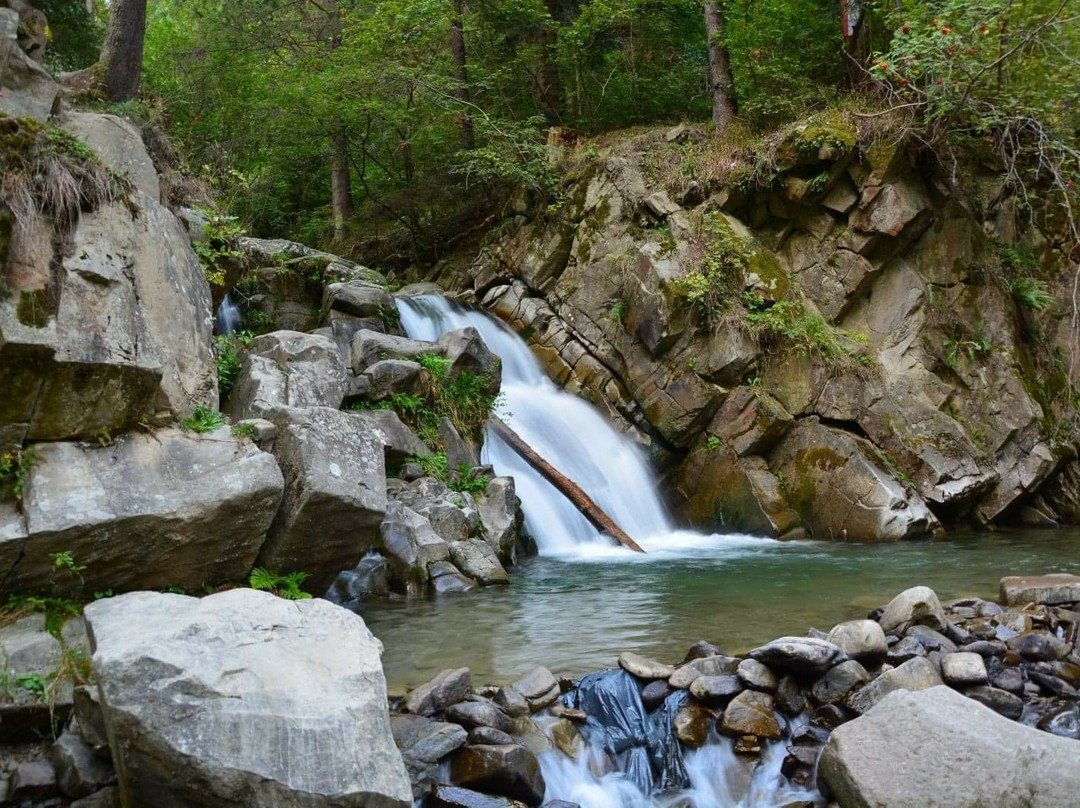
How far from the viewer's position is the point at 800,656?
5.26 metres

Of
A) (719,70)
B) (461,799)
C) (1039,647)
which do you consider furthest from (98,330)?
(719,70)

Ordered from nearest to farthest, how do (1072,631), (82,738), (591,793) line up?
(82,738), (591,793), (1072,631)

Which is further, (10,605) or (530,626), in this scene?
(530,626)

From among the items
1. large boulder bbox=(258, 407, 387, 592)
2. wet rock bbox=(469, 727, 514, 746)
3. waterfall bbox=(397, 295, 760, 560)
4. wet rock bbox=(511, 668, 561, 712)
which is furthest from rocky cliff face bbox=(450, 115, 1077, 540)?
wet rock bbox=(469, 727, 514, 746)

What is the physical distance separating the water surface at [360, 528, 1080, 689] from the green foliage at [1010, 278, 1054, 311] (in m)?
4.24

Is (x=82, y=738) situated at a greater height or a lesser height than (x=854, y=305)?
lesser

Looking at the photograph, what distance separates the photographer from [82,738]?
170 inches

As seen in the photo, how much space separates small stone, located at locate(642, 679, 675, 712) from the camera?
17.3ft

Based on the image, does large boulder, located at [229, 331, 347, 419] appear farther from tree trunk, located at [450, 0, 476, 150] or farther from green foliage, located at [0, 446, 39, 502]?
tree trunk, located at [450, 0, 476, 150]

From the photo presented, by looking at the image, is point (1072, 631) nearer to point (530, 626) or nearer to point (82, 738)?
point (530, 626)

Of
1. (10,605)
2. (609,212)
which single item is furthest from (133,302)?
(609,212)

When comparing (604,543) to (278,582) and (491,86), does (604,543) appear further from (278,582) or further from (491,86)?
(491,86)

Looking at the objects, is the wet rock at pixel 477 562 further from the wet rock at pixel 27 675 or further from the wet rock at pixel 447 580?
the wet rock at pixel 27 675

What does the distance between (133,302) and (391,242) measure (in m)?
12.8
